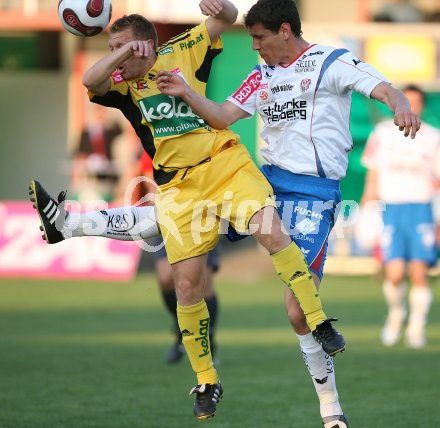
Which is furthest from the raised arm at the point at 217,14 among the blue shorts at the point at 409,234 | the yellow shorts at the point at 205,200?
the blue shorts at the point at 409,234

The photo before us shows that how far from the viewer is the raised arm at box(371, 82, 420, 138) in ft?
20.3

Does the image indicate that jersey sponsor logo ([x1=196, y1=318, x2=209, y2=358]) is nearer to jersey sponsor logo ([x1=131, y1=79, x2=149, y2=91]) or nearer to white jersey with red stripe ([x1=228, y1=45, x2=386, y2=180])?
white jersey with red stripe ([x1=228, y1=45, x2=386, y2=180])

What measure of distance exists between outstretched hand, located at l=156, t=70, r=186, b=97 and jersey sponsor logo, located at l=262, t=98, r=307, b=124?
613mm

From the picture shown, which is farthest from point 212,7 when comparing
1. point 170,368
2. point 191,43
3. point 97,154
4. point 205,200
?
point 97,154

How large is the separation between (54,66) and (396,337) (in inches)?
600

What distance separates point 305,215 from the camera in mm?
6922

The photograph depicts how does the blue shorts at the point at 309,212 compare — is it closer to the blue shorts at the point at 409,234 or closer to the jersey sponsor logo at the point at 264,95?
the jersey sponsor logo at the point at 264,95

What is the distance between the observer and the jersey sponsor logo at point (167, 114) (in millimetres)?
6914

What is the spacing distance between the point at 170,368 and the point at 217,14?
12.8 ft

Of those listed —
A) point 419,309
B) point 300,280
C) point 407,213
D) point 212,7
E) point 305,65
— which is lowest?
point 419,309

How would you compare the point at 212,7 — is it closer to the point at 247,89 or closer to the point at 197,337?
the point at 247,89

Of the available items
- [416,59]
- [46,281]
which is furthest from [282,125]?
[416,59]

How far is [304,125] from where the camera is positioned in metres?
6.88

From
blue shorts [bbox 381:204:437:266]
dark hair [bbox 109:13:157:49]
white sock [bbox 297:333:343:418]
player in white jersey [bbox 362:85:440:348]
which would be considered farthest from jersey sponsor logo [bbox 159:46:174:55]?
blue shorts [bbox 381:204:437:266]
